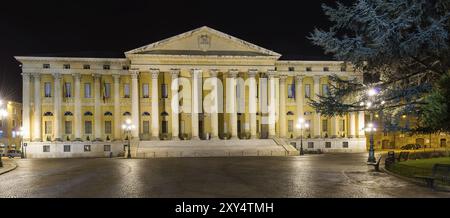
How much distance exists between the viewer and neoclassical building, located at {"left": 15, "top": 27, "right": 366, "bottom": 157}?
59406 mm

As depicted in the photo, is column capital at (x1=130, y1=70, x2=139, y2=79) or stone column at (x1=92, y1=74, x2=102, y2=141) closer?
Result: column capital at (x1=130, y1=70, x2=139, y2=79)

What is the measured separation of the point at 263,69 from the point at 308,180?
126 ft

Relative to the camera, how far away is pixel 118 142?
6000 cm

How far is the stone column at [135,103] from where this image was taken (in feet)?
195

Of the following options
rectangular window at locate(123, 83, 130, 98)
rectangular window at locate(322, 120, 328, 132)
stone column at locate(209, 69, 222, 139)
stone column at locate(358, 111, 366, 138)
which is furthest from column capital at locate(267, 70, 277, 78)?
rectangular window at locate(123, 83, 130, 98)

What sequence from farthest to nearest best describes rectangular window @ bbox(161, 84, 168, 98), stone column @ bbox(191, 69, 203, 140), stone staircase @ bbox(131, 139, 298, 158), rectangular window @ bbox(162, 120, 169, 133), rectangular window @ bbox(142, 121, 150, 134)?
rectangular window @ bbox(162, 120, 169, 133)
rectangular window @ bbox(161, 84, 168, 98)
rectangular window @ bbox(142, 121, 150, 134)
stone column @ bbox(191, 69, 203, 140)
stone staircase @ bbox(131, 139, 298, 158)

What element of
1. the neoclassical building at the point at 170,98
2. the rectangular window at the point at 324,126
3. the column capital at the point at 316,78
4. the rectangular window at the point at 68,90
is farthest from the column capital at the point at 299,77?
the rectangular window at the point at 68,90

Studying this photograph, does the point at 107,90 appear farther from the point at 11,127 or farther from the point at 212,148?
the point at 11,127

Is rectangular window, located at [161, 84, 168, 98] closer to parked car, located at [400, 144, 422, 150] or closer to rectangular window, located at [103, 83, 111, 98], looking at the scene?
rectangular window, located at [103, 83, 111, 98]

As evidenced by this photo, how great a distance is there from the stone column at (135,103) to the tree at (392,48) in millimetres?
33857

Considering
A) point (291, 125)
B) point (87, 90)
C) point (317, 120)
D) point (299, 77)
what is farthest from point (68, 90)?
point (317, 120)

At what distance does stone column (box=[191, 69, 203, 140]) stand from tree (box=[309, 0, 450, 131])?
30.6 m
